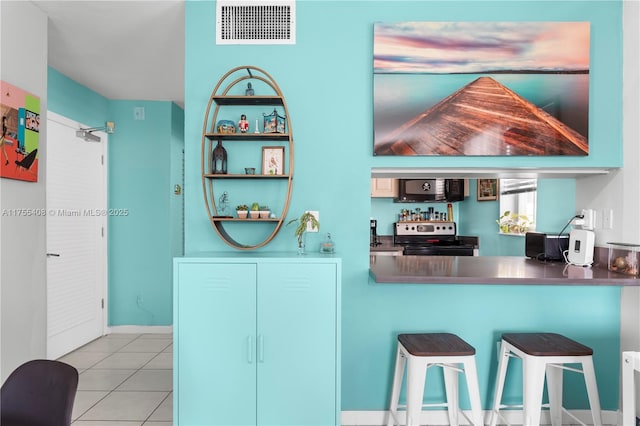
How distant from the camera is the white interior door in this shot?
367 cm

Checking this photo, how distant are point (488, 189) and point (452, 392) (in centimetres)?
309

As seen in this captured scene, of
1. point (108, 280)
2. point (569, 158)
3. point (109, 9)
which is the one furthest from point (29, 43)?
point (569, 158)

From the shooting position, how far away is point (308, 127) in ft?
8.13

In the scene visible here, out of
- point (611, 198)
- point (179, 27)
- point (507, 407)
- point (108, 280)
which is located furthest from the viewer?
point (108, 280)

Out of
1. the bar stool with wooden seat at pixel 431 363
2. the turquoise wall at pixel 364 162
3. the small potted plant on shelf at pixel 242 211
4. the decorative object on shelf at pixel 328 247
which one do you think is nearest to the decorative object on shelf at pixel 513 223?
the turquoise wall at pixel 364 162

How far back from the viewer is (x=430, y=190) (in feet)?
16.9

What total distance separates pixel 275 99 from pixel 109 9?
1.30 m

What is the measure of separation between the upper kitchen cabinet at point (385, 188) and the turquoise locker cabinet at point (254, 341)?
322 centimetres

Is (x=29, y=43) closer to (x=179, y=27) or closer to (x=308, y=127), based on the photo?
(x=179, y=27)

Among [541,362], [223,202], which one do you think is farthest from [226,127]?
[541,362]

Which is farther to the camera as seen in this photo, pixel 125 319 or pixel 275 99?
pixel 125 319

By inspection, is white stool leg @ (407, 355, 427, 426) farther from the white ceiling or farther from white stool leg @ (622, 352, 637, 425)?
the white ceiling

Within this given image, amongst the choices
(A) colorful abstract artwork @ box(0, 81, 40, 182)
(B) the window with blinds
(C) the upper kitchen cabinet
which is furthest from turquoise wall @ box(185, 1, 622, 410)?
(C) the upper kitchen cabinet

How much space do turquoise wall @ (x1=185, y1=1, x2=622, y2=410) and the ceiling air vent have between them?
48mm
